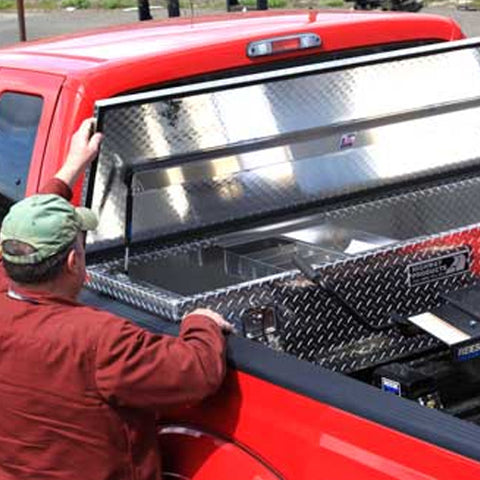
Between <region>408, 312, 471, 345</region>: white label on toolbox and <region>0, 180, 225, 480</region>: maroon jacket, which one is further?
<region>408, 312, 471, 345</region>: white label on toolbox

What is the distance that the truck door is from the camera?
336 centimetres

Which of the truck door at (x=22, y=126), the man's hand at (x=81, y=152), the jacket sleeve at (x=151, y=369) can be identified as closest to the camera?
the jacket sleeve at (x=151, y=369)

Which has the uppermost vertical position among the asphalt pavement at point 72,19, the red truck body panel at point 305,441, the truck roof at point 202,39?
the truck roof at point 202,39

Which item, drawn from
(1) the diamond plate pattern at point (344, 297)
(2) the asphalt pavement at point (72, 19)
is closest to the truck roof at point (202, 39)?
(1) the diamond plate pattern at point (344, 297)

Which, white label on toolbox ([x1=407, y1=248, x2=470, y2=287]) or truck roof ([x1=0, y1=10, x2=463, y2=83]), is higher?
truck roof ([x1=0, y1=10, x2=463, y2=83])

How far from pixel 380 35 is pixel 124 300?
1.54 m

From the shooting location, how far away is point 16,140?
359 cm

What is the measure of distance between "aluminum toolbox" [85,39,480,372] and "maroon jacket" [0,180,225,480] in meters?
0.44

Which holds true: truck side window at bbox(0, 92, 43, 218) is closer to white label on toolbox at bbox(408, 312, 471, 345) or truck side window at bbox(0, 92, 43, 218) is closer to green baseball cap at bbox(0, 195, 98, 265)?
green baseball cap at bbox(0, 195, 98, 265)

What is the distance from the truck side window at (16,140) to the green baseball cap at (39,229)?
0.91 meters

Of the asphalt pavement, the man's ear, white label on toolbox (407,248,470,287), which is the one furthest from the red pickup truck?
the asphalt pavement

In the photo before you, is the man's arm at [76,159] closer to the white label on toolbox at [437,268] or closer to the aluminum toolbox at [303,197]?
the aluminum toolbox at [303,197]

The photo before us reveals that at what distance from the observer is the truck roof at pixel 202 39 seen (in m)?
3.43

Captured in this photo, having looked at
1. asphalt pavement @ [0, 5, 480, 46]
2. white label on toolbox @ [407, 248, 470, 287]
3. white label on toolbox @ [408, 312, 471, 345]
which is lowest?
asphalt pavement @ [0, 5, 480, 46]
